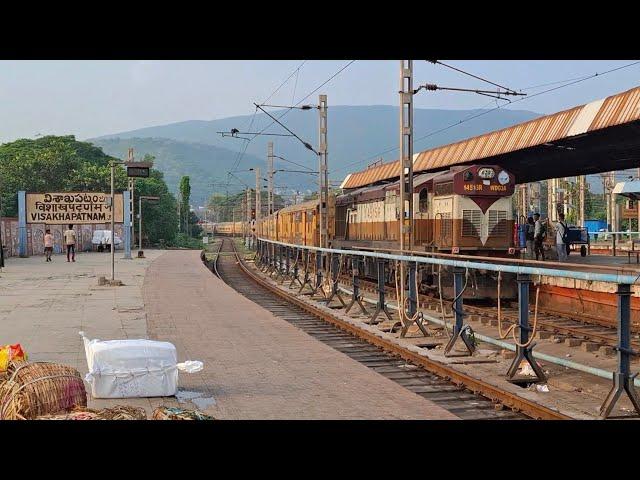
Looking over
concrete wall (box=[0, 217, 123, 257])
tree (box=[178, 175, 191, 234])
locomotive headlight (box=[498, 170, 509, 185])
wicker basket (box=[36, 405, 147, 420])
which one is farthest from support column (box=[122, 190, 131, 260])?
tree (box=[178, 175, 191, 234])

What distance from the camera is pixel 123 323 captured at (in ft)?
42.4

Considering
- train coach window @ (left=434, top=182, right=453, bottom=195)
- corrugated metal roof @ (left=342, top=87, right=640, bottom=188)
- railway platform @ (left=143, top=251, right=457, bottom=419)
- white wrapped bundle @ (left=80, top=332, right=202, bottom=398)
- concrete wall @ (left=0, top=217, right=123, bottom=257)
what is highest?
corrugated metal roof @ (left=342, top=87, right=640, bottom=188)

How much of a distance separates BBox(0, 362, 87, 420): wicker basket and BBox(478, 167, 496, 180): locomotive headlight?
1426cm

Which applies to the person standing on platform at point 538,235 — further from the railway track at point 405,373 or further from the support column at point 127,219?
the support column at point 127,219

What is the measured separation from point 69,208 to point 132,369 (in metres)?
26.8

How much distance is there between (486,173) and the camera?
61.3 feet

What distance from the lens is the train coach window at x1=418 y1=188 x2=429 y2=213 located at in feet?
66.7

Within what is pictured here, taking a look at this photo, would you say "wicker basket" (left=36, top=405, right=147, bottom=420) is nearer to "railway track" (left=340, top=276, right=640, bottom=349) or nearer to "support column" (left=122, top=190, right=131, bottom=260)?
"railway track" (left=340, top=276, right=640, bottom=349)
